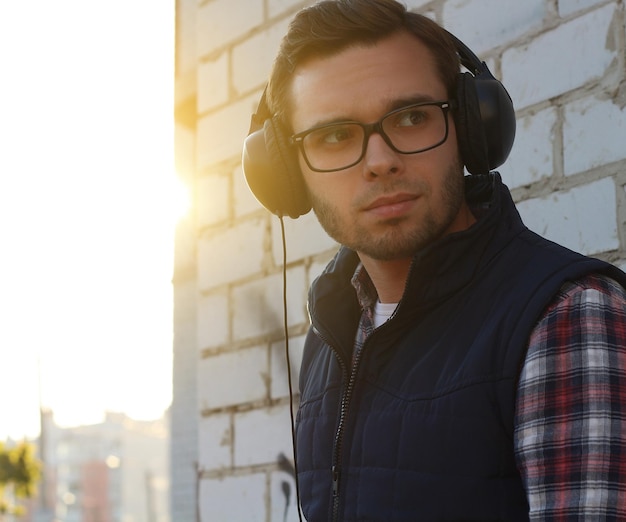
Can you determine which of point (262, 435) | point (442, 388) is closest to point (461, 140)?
point (442, 388)

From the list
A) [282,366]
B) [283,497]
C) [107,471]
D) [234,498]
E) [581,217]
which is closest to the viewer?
[581,217]

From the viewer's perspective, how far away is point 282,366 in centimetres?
335

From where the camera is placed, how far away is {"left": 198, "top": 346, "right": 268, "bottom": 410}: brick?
3.45 metres

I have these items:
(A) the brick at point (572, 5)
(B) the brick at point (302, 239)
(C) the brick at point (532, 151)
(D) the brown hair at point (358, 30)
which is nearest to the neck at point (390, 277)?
(D) the brown hair at point (358, 30)

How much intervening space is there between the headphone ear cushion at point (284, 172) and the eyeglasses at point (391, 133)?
0.38 ft

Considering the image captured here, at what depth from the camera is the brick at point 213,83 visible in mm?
3809

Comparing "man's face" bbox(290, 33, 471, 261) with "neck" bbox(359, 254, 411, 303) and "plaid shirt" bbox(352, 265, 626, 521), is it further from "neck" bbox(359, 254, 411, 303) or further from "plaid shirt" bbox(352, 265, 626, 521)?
"plaid shirt" bbox(352, 265, 626, 521)

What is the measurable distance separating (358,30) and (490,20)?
98 centimetres

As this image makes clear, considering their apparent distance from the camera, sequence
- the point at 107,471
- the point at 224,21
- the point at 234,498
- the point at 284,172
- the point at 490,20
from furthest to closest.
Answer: the point at 107,471 < the point at 224,21 < the point at 234,498 < the point at 490,20 < the point at 284,172

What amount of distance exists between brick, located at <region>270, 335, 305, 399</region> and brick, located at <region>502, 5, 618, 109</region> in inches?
45.4

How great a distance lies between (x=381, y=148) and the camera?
5.44ft

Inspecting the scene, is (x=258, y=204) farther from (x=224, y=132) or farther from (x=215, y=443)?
(x=215, y=443)

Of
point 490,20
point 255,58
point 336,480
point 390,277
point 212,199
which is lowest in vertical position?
point 336,480

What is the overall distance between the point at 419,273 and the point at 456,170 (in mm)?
220
